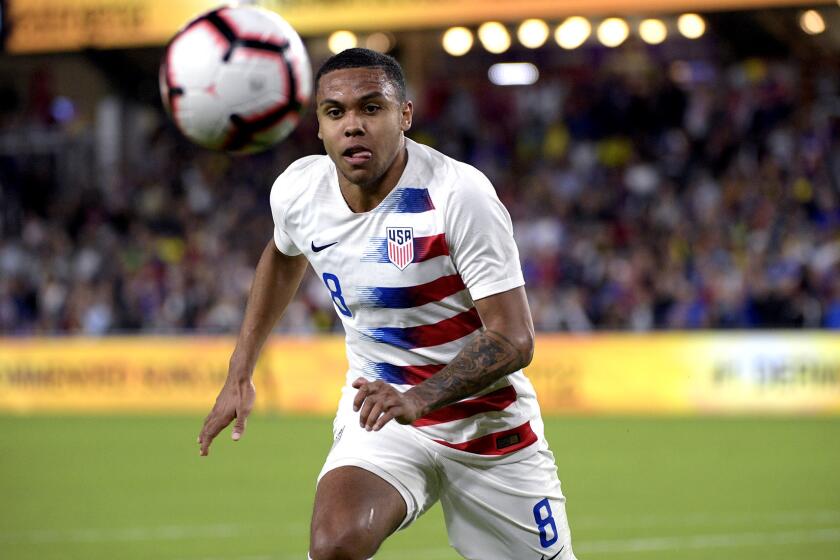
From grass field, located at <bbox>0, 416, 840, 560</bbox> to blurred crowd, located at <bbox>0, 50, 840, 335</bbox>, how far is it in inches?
87.7

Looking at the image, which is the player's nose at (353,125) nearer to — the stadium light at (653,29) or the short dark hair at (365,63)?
the short dark hair at (365,63)

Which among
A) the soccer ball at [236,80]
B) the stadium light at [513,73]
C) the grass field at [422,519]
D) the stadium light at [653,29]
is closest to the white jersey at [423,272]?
the soccer ball at [236,80]

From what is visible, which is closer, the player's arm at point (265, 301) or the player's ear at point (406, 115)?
the player's ear at point (406, 115)

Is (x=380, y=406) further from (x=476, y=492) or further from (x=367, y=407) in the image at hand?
A: (x=476, y=492)

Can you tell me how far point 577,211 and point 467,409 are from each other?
14.2 m

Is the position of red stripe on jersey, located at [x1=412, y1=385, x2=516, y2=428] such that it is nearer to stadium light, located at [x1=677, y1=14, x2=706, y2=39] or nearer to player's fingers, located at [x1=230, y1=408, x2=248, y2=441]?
player's fingers, located at [x1=230, y1=408, x2=248, y2=441]

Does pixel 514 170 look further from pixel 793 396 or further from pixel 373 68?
pixel 373 68

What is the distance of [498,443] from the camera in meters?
4.21

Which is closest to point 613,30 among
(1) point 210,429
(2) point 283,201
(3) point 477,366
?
(2) point 283,201

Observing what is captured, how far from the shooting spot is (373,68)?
3977mm

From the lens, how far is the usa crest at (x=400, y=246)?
403cm

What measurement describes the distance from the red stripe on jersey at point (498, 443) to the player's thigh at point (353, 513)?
28 cm

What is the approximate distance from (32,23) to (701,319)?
986 cm

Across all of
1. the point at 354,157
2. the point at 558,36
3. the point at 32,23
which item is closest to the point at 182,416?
the point at 32,23
